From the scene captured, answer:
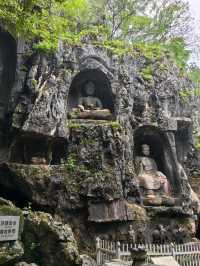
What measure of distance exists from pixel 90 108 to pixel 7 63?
4.37 meters

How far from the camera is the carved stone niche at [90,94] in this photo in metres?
15.5

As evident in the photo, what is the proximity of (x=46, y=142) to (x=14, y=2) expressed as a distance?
5934 mm

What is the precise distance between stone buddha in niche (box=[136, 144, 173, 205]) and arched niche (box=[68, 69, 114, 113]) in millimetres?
2701

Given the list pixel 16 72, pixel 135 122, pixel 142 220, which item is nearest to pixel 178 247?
pixel 142 220

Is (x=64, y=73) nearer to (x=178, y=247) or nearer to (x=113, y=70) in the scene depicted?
(x=113, y=70)

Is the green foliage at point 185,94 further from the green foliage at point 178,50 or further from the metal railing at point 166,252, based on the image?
the metal railing at point 166,252

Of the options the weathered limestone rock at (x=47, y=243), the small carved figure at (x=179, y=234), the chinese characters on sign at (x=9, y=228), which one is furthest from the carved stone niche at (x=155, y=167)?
the chinese characters on sign at (x=9, y=228)

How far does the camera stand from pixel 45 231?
336 inches

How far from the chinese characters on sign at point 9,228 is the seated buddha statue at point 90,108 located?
857 centimetres

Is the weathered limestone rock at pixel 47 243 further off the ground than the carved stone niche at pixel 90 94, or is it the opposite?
the carved stone niche at pixel 90 94

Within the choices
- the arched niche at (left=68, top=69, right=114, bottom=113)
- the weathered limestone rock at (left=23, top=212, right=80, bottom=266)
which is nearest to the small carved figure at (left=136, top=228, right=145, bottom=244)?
the weathered limestone rock at (left=23, top=212, right=80, bottom=266)

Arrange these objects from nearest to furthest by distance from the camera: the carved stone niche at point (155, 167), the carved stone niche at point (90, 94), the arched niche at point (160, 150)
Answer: the carved stone niche at point (155, 167), the arched niche at point (160, 150), the carved stone niche at point (90, 94)

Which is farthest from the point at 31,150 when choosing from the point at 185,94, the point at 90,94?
the point at 185,94

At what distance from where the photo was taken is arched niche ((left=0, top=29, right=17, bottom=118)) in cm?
1551
